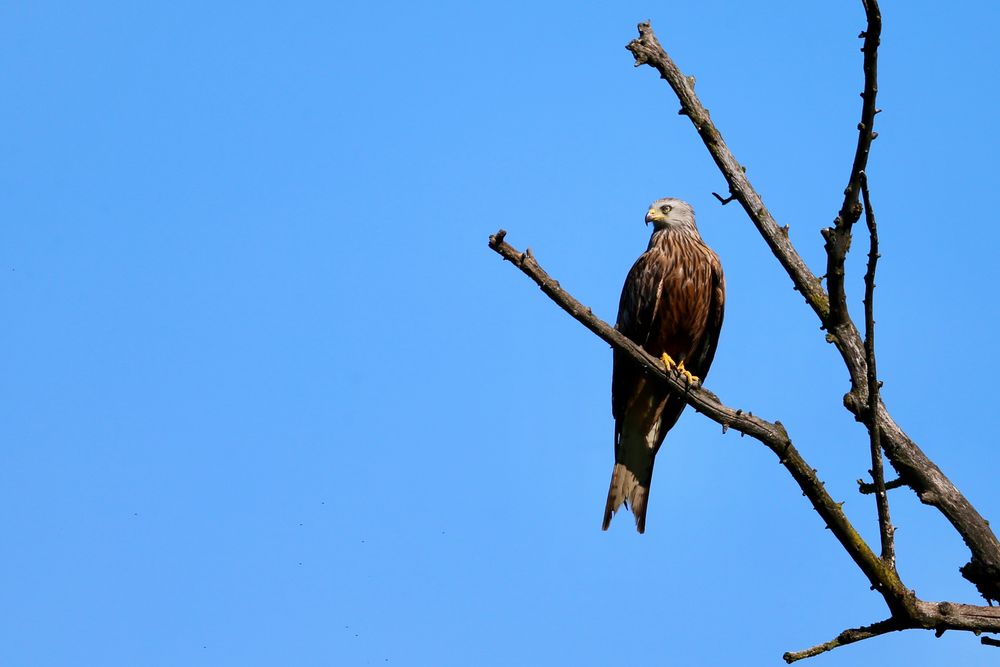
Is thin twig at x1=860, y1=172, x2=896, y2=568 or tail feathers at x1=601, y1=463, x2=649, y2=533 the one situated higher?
tail feathers at x1=601, y1=463, x2=649, y2=533

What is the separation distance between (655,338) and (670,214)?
130cm

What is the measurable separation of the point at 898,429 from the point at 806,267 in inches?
36.8

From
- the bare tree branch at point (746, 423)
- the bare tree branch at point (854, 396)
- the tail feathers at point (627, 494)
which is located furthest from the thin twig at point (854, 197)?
the tail feathers at point (627, 494)

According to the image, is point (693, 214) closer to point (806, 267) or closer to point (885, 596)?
point (806, 267)

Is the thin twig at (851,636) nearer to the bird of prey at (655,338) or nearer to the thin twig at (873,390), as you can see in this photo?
the thin twig at (873,390)

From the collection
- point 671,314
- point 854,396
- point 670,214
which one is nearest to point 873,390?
point 854,396

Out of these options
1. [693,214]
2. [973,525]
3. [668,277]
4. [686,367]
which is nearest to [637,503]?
[686,367]

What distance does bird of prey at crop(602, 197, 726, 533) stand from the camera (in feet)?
25.1

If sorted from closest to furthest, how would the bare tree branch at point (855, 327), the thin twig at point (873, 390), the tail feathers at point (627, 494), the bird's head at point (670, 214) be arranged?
the thin twig at point (873, 390) < the bare tree branch at point (855, 327) < the tail feathers at point (627, 494) < the bird's head at point (670, 214)

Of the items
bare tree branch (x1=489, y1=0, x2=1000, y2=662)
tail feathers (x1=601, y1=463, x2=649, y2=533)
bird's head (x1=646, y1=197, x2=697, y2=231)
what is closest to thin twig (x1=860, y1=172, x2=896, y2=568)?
bare tree branch (x1=489, y1=0, x2=1000, y2=662)

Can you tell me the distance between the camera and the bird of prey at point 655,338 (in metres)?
7.65

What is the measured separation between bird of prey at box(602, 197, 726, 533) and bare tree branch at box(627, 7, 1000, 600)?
2.17 metres

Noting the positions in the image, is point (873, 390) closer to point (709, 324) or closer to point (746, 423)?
point (746, 423)

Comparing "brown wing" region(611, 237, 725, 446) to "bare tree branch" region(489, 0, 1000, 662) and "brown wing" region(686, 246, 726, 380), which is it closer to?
"brown wing" region(686, 246, 726, 380)
